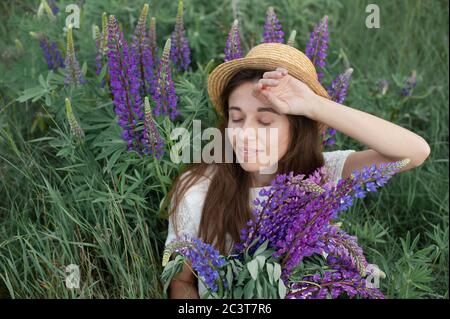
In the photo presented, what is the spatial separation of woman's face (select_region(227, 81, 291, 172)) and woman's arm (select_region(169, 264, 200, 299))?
1.63 feet

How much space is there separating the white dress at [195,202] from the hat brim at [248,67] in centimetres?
17

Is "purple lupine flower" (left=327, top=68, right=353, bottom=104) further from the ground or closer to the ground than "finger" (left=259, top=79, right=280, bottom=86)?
closer to the ground

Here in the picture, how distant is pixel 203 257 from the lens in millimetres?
1825

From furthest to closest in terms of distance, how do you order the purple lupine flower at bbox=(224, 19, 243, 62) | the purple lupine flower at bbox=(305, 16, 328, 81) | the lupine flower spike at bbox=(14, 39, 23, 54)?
the lupine flower spike at bbox=(14, 39, 23, 54) → the purple lupine flower at bbox=(305, 16, 328, 81) → the purple lupine flower at bbox=(224, 19, 243, 62)

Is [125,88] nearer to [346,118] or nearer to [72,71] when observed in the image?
[72,71]

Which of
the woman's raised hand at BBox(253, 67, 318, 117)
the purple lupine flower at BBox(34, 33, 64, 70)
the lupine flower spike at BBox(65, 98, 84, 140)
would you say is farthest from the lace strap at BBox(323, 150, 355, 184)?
the purple lupine flower at BBox(34, 33, 64, 70)

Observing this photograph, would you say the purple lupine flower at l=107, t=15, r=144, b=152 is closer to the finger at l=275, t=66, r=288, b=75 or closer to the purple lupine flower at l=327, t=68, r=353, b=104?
the finger at l=275, t=66, r=288, b=75

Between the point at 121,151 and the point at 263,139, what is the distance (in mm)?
616

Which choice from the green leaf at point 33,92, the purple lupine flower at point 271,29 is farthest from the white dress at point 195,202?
the green leaf at point 33,92

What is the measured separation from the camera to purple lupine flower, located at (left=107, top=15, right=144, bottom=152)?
7.39 ft

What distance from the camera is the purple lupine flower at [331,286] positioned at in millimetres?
1966

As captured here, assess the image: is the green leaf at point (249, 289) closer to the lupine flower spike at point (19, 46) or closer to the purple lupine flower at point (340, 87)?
the purple lupine flower at point (340, 87)

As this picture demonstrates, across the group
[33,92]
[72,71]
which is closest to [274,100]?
[72,71]
